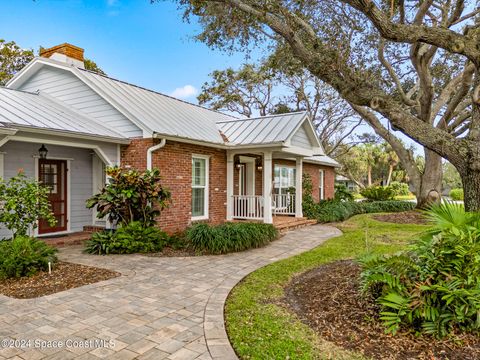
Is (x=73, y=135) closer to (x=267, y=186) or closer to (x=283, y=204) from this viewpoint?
(x=267, y=186)

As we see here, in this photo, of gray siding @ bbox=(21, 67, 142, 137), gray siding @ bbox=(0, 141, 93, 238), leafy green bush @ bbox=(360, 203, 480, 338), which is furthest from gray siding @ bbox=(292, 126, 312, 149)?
leafy green bush @ bbox=(360, 203, 480, 338)

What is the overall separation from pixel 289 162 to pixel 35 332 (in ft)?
47.9

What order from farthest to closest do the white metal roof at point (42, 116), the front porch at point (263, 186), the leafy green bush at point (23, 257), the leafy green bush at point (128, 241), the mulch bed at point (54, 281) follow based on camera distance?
1. the front porch at point (263, 186)
2. the leafy green bush at point (128, 241)
3. the white metal roof at point (42, 116)
4. the leafy green bush at point (23, 257)
5. the mulch bed at point (54, 281)

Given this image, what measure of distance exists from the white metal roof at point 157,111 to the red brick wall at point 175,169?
0.44 m

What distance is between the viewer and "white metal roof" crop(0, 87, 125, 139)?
801 centimetres

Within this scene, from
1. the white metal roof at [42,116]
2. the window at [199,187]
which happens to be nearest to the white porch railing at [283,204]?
the window at [199,187]

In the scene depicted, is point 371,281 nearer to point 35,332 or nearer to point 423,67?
point 35,332

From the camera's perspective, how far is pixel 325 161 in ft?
67.7

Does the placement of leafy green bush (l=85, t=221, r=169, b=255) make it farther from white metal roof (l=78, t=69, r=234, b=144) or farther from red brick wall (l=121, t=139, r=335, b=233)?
white metal roof (l=78, t=69, r=234, b=144)

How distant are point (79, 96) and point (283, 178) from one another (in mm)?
9914

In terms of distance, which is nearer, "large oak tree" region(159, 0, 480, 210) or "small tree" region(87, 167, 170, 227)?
"large oak tree" region(159, 0, 480, 210)

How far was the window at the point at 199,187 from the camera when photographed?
11.3m

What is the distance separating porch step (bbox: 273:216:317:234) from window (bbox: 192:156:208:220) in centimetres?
267

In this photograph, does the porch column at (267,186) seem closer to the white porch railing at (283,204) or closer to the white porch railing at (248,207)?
the white porch railing at (248,207)
